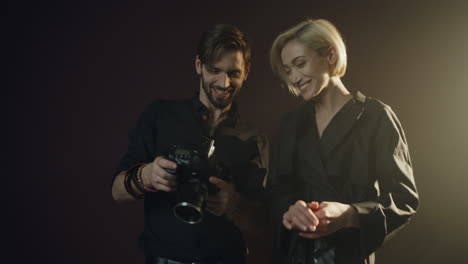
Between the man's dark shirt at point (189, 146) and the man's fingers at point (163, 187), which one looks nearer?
the man's fingers at point (163, 187)

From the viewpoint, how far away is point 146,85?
62.1 inches

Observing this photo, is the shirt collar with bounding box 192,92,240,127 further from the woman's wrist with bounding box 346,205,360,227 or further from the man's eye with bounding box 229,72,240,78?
the woman's wrist with bounding box 346,205,360,227

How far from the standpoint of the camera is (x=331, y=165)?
969 millimetres

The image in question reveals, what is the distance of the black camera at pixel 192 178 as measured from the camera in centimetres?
94

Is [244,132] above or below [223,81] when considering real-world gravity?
below

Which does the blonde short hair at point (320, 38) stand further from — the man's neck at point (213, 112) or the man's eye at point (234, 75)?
the man's neck at point (213, 112)

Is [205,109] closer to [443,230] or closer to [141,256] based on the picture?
[141,256]

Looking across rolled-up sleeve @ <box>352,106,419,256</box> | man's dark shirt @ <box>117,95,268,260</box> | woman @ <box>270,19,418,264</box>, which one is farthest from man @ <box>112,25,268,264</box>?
rolled-up sleeve @ <box>352,106,419,256</box>

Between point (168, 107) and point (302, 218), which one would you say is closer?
point (302, 218)

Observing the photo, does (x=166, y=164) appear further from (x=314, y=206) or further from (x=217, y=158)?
(x=314, y=206)

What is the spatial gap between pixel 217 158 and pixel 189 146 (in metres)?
0.10

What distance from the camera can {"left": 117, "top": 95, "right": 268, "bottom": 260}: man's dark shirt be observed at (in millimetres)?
1152

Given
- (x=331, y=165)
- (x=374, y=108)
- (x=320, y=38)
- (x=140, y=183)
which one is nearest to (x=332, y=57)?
(x=320, y=38)

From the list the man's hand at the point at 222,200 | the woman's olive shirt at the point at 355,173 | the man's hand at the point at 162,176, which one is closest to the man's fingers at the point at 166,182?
the man's hand at the point at 162,176
